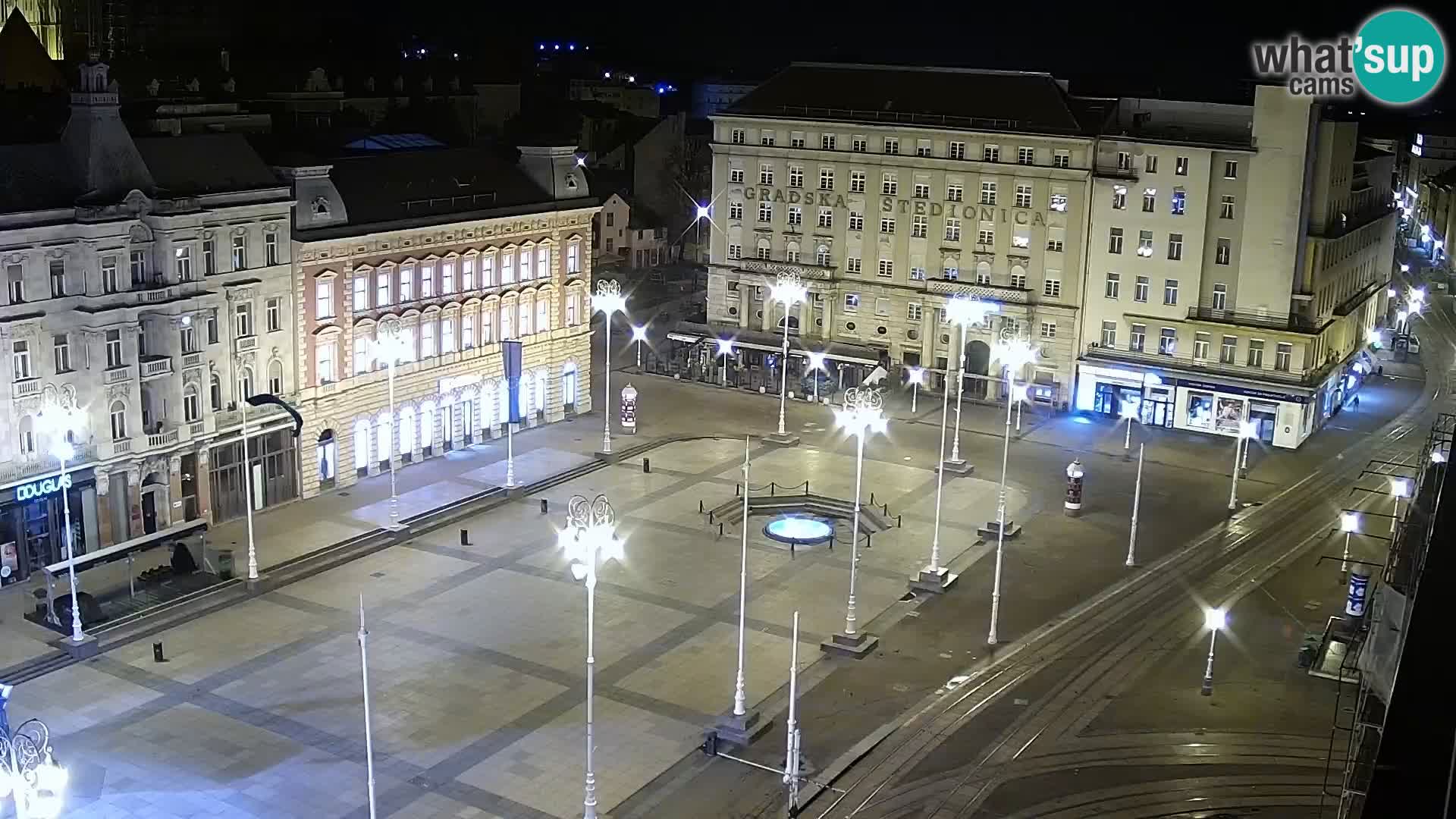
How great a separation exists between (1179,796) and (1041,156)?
55549 millimetres

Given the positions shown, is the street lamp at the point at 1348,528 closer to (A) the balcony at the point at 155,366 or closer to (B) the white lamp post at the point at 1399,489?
(B) the white lamp post at the point at 1399,489

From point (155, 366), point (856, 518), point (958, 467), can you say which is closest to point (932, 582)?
point (856, 518)

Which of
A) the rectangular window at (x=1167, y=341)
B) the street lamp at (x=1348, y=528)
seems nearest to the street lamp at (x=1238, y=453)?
the street lamp at (x=1348, y=528)

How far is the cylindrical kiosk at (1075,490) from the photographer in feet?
226

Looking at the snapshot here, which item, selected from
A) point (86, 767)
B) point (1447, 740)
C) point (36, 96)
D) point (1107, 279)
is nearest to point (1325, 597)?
point (1107, 279)

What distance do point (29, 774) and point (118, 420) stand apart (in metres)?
33.5

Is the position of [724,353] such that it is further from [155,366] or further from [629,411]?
[155,366]

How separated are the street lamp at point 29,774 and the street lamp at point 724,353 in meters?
68.7

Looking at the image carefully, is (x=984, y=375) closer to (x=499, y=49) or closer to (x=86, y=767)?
(x=86, y=767)

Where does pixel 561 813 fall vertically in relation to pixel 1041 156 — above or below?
below

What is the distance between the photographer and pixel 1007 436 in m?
62.4

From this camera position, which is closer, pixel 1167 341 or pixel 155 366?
pixel 155 366

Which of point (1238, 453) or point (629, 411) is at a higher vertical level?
point (1238, 453)

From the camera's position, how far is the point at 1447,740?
20.9 meters
